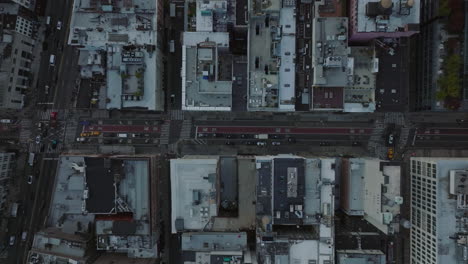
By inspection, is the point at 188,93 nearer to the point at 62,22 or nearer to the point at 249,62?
the point at 249,62

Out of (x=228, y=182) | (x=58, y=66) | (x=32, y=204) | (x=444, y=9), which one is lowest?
(x=32, y=204)

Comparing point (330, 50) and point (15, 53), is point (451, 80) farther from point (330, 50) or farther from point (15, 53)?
point (15, 53)

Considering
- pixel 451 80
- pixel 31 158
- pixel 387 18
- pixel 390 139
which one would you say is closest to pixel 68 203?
pixel 31 158

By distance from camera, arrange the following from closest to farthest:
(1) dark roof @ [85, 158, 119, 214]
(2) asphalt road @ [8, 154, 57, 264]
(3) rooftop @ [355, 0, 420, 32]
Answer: (3) rooftop @ [355, 0, 420, 32] → (1) dark roof @ [85, 158, 119, 214] → (2) asphalt road @ [8, 154, 57, 264]

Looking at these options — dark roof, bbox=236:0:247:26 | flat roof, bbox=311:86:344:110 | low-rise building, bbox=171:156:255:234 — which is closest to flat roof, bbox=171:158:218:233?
low-rise building, bbox=171:156:255:234

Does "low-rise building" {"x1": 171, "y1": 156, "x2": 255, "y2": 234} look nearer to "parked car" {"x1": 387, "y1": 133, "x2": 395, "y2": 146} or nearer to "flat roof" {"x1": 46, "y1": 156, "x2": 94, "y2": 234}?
"flat roof" {"x1": 46, "y1": 156, "x2": 94, "y2": 234}

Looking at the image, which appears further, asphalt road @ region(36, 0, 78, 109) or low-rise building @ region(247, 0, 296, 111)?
asphalt road @ region(36, 0, 78, 109)
